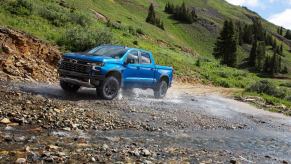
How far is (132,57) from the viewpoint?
1767 cm

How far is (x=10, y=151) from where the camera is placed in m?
8.55

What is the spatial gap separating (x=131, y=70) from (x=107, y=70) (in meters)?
1.76

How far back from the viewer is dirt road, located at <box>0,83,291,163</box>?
30.2 ft

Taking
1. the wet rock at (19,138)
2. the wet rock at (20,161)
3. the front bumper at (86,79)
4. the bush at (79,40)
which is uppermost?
the bush at (79,40)

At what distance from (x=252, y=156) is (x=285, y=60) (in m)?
164

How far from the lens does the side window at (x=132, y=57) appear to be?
57.1 ft

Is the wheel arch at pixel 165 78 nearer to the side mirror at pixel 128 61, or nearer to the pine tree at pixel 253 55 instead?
the side mirror at pixel 128 61

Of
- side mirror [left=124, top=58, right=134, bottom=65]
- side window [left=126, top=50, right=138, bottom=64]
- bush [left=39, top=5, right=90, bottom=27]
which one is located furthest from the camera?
bush [left=39, top=5, right=90, bottom=27]

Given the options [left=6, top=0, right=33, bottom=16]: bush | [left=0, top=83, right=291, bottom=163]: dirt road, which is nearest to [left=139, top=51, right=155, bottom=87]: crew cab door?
[left=0, top=83, right=291, bottom=163]: dirt road

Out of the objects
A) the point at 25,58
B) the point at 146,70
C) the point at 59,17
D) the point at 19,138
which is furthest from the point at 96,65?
the point at 59,17

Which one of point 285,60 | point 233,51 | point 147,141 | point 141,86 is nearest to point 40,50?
point 141,86

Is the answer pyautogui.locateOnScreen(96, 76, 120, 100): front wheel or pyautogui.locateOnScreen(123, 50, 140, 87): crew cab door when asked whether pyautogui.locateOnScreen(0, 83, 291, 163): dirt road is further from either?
pyautogui.locateOnScreen(123, 50, 140, 87): crew cab door

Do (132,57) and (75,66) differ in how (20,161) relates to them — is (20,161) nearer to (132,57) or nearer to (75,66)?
(75,66)

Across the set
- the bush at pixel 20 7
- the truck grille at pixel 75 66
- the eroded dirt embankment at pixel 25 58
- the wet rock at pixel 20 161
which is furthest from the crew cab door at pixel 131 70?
the bush at pixel 20 7
